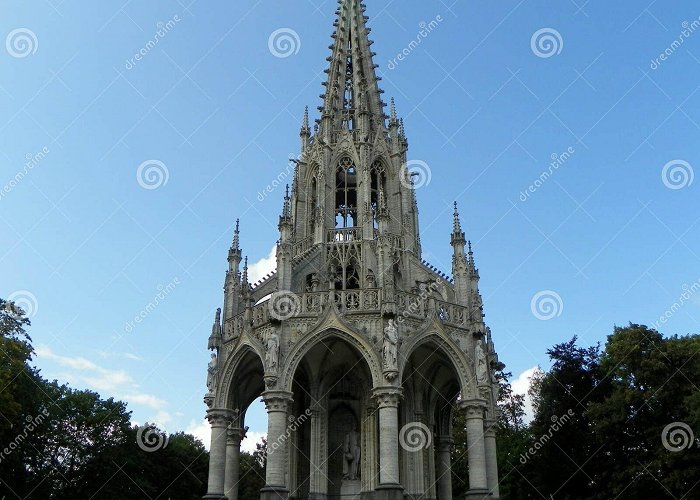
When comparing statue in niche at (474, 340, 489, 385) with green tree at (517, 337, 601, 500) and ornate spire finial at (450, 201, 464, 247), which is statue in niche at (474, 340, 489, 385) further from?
green tree at (517, 337, 601, 500)

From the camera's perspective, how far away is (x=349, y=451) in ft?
84.4

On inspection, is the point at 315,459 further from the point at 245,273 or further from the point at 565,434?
the point at 565,434

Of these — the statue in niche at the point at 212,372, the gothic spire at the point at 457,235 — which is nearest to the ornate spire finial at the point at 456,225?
the gothic spire at the point at 457,235

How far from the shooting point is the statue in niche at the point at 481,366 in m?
24.3

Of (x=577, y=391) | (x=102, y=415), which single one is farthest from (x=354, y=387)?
(x=102, y=415)

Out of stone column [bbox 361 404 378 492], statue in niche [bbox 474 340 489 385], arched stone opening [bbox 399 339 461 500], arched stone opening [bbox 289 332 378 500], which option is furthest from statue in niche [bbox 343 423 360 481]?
statue in niche [bbox 474 340 489 385]

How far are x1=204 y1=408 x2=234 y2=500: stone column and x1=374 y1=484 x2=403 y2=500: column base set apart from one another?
632 cm

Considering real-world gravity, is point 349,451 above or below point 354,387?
below

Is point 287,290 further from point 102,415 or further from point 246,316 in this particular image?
point 102,415

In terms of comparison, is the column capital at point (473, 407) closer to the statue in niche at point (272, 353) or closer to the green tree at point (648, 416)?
the statue in niche at point (272, 353)

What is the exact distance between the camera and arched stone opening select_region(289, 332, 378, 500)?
Result: 24.8m

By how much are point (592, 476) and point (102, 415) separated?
102 feet

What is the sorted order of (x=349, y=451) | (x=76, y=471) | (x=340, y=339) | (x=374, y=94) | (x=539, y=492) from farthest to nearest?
1. (x=76, y=471)
2. (x=539, y=492)
3. (x=374, y=94)
4. (x=349, y=451)
5. (x=340, y=339)

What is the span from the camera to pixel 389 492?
2148cm
